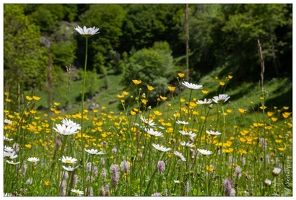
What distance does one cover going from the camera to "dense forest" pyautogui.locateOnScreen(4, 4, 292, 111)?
50.7 ft

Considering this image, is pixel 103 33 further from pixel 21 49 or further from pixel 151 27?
pixel 21 49

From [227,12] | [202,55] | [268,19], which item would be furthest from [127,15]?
[268,19]

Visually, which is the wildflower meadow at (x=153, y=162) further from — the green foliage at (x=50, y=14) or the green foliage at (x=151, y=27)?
the green foliage at (x=50, y=14)

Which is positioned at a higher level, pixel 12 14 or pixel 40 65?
pixel 12 14

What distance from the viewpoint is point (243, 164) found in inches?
150

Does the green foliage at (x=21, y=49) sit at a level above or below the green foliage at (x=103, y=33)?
below

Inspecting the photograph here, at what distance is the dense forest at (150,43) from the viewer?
15461mm

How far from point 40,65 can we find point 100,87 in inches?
1183

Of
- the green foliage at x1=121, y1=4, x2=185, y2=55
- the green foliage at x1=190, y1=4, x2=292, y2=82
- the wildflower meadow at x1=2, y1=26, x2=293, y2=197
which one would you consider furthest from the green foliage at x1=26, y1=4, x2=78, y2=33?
the wildflower meadow at x1=2, y1=26, x2=293, y2=197

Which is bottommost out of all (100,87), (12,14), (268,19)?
(100,87)

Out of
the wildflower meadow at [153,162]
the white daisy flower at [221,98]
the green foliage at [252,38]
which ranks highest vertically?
the green foliage at [252,38]

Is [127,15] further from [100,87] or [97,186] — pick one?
[97,186]

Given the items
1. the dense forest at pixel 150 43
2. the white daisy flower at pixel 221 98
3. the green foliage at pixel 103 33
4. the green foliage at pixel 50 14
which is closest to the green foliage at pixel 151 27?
the dense forest at pixel 150 43

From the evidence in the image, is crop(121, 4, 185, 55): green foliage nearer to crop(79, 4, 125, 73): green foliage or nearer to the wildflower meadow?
crop(79, 4, 125, 73): green foliage
